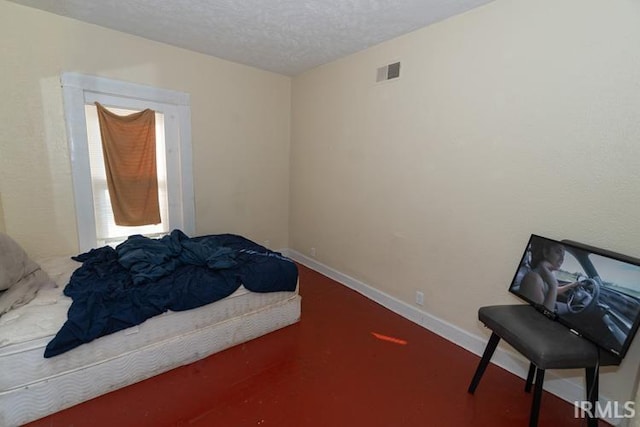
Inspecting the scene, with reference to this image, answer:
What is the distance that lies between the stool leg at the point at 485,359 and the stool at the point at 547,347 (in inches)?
4.7

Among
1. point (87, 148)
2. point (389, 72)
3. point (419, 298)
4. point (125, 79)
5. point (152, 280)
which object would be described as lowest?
point (419, 298)

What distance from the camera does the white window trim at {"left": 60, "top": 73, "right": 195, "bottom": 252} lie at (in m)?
2.59

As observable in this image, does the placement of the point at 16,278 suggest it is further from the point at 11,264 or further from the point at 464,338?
the point at 464,338

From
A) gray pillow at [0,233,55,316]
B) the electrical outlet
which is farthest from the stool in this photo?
gray pillow at [0,233,55,316]

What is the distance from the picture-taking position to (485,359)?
70.4 inches

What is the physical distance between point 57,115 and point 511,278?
157 inches

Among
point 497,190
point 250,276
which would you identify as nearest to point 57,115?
point 250,276

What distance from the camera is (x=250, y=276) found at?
237 cm

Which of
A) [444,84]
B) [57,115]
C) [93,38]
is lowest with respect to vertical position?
[57,115]

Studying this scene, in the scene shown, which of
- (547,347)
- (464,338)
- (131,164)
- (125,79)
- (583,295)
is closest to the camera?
(547,347)

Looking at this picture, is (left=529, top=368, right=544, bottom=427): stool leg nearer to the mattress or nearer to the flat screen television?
the flat screen television

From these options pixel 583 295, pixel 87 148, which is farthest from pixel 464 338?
pixel 87 148

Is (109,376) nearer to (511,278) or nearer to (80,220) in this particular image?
(80,220)

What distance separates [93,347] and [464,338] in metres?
2.63
